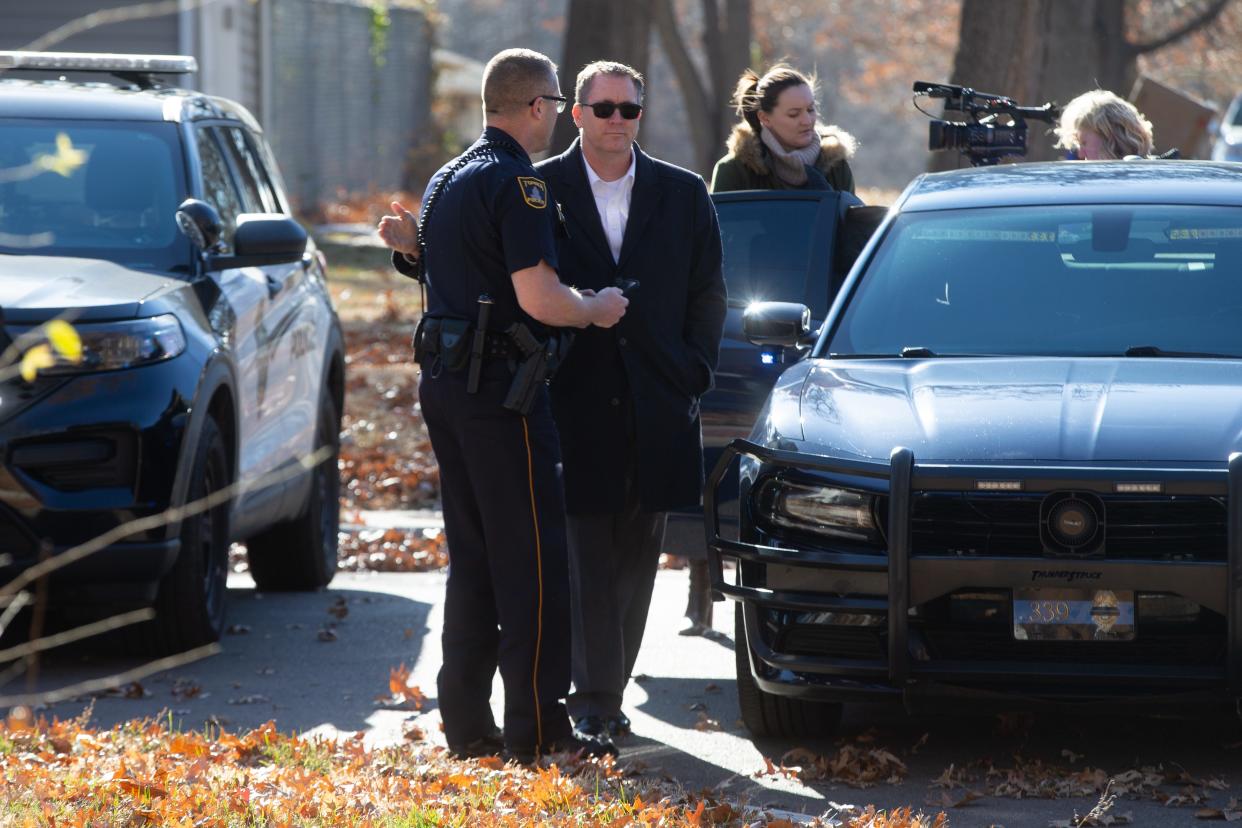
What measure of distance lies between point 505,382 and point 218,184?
3.18 metres

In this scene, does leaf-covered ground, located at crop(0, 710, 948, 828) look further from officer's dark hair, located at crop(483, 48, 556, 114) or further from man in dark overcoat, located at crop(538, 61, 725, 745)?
officer's dark hair, located at crop(483, 48, 556, 114)

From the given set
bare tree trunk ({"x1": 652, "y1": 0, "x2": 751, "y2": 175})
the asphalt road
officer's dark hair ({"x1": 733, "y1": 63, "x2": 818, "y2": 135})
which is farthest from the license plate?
bare tree trunk ({"x1": 652, "y1": 0, "x2": 751, "y2": 175})

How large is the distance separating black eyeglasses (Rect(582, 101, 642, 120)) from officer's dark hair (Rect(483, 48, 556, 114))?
0.43 m

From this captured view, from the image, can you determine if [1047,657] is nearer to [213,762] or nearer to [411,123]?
[213,762]

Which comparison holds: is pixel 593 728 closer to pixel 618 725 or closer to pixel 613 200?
pixel 618 725

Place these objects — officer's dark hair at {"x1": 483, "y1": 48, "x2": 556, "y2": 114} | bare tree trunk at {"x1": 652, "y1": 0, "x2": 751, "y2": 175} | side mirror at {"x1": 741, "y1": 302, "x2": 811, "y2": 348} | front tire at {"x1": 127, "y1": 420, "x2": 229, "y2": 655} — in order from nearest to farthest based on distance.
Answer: officer's dark hair at {"x1": 483, "y1": 48, "x2": 556, "y2": 114}, side mirror at {"x1": 741, "y1": 302, "x2": 811, "y2": 348}, front tire at {"x1": 127, "y1": 420, "x2": 229, "y2": 655}, bare tree trunk at {"x1": 652, "y1": 0, "x2": 751, "y2": 175}

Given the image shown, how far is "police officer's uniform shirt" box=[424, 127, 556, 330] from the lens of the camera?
5.83 m

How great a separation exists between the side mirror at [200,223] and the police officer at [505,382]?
1.91 meters

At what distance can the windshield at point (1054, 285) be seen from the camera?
21.5ft

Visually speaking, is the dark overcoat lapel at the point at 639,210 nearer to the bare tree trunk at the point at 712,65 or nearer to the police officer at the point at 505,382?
the police officer at the point at 505,382

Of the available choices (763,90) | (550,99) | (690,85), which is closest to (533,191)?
(550,99)

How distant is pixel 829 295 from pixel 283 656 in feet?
8.40

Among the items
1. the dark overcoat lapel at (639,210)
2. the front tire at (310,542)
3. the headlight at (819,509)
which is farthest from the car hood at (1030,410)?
the front tire at (310,542)

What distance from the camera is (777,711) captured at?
20.8ft
